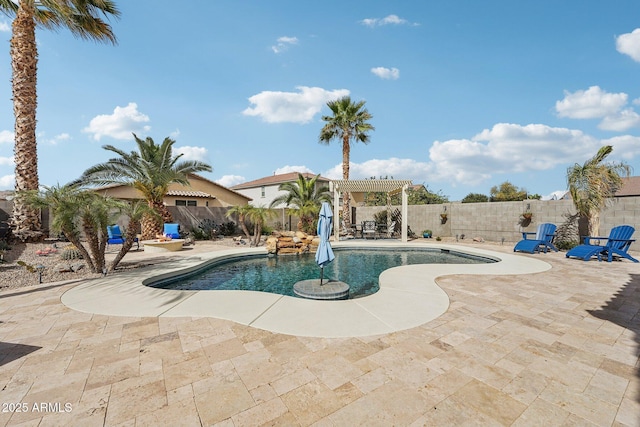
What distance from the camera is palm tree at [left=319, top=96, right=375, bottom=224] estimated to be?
18391 mm

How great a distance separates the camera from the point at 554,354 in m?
3.11

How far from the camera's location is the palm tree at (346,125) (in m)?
18.4

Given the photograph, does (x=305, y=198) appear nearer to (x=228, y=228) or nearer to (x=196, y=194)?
(x=228, y=228)

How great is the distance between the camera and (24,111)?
10.6 m

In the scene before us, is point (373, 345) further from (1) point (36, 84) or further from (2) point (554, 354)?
(1) point (36, 84)

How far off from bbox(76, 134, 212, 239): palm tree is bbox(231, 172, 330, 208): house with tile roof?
1489 centimetres

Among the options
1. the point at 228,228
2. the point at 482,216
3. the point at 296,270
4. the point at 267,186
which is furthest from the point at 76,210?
the point at 267,186

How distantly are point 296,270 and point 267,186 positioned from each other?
78.0 feet

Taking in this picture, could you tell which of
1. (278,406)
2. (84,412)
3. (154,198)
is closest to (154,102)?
(154,198)

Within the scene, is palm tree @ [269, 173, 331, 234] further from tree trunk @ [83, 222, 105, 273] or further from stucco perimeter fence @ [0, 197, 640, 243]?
tree trunk @ [83, 222, 105, 273]

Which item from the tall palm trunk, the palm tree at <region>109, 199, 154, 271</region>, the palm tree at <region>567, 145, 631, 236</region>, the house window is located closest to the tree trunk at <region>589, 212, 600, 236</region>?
the palm tree at <region>567, 145, 631, 236</region>

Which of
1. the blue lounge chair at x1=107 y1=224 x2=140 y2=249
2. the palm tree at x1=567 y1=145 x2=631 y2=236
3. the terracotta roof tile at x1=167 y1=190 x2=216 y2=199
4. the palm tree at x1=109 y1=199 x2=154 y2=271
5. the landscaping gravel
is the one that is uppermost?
the terracotta roof tile at x1=167 y1=190 x2=216 y2=199

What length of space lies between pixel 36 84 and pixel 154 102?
4789 mm

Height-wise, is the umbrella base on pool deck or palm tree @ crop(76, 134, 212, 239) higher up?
palm tree @ crop(76, 134, 212, 239)
